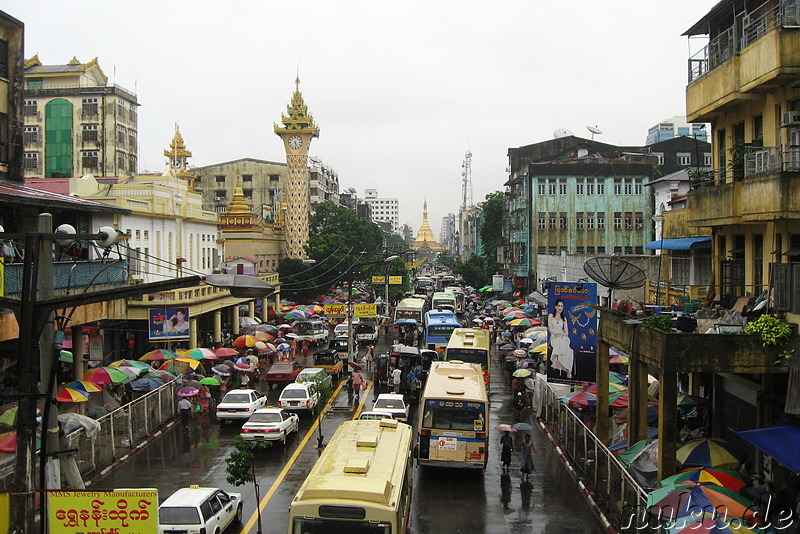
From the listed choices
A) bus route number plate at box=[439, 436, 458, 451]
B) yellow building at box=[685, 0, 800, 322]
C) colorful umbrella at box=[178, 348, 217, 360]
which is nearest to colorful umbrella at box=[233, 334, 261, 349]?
colorful umbrella at box=[178, 348, 217, 360]

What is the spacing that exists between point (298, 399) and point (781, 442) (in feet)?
56.5

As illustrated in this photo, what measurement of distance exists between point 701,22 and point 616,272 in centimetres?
701

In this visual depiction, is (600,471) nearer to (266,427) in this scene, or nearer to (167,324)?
(266,427)

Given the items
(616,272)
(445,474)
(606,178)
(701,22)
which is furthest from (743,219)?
(606,178)

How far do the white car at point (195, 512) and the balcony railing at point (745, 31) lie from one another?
48.9 feet

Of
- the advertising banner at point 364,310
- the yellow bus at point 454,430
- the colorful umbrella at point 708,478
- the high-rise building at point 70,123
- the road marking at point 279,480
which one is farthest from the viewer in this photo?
the high-rise building at point 70,123

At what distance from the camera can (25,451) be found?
1127cm

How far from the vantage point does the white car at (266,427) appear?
22031 millimetres

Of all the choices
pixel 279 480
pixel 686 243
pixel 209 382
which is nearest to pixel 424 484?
pixel 279 480

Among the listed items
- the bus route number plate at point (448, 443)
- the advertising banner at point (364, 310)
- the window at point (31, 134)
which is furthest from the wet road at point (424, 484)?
the window at point (31, 134)

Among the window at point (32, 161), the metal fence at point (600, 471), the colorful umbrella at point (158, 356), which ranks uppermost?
the window at point (32, 161)

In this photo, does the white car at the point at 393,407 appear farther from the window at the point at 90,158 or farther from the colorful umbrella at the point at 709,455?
the window at the point at 90,158

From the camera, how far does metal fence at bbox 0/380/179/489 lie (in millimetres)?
19047

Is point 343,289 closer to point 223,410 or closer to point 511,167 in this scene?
point 511,167
